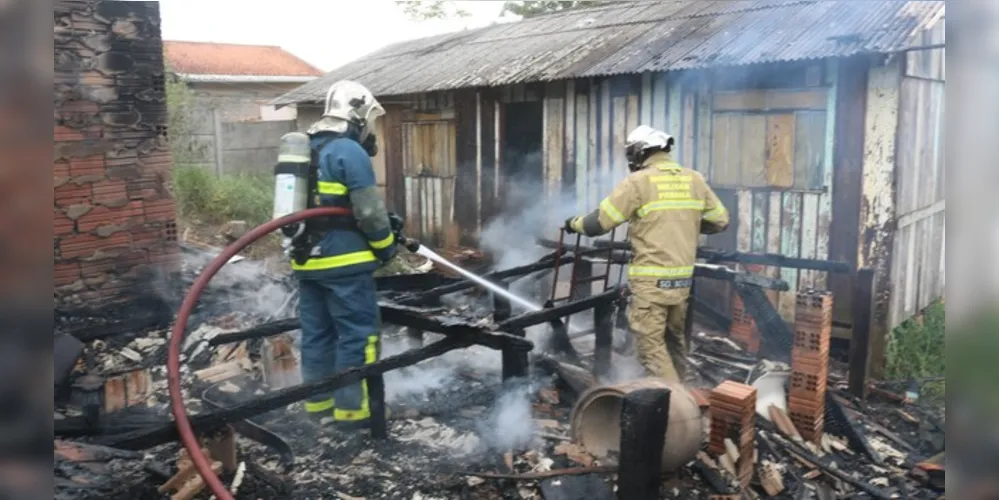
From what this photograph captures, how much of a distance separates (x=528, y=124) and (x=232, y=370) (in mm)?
5523

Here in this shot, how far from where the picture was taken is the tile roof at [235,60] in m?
24.2

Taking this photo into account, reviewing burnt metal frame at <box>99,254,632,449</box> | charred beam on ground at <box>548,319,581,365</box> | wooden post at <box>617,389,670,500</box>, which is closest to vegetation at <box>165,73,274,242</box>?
charred beam on ground at <box>548,319,581,365</box>

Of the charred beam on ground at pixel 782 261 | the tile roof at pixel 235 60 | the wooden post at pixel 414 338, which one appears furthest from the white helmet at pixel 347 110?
the tile roof at pixel 235 60

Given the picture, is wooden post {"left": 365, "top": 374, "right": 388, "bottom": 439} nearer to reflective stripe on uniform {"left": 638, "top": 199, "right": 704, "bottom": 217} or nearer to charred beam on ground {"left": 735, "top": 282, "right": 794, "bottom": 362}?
reflective stripe on uniform {"left": 638, "top": 199, "right": 704, "bottom": 217}

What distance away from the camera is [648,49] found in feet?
25.9

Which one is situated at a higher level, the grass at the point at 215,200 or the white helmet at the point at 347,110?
the white helmet at the point at 347,110

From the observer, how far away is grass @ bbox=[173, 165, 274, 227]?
44.5 ft

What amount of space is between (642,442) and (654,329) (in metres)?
1.64

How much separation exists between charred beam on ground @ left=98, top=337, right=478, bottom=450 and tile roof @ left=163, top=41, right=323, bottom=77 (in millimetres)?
21590

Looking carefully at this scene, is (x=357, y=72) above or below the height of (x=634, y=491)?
above

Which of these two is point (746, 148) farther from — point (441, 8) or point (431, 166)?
point (441, 8)

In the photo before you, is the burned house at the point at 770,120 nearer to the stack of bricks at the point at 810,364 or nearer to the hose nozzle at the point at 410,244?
the stack of bricks at the point at 810,364
